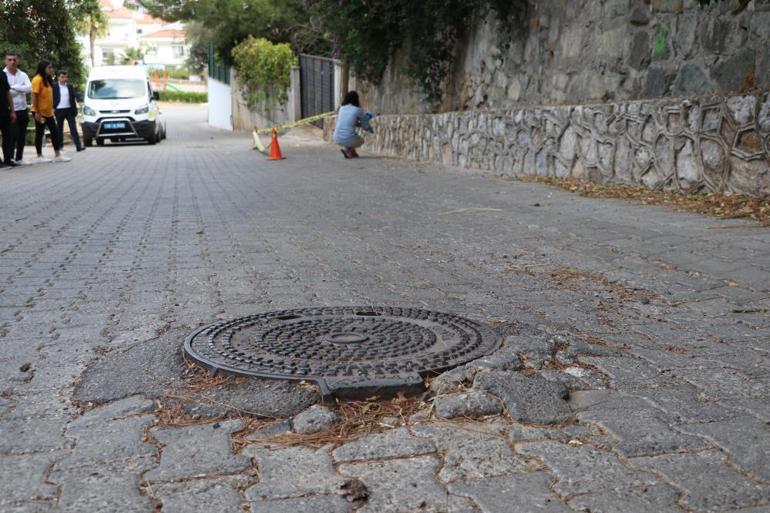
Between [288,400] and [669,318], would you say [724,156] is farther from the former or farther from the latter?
[288,400]

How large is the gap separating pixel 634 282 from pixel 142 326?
2.85 meters

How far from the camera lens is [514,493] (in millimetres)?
2199

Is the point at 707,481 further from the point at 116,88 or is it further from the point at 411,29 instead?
the point at 116,88

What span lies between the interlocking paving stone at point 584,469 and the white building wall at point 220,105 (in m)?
36.8

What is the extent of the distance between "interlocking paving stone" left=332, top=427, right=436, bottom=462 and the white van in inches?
884

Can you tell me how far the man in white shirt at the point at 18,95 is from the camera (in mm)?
13453

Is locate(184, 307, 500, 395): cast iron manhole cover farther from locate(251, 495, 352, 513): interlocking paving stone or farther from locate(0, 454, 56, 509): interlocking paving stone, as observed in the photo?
locate(0, 454, 56, 509): interlocking paving stone

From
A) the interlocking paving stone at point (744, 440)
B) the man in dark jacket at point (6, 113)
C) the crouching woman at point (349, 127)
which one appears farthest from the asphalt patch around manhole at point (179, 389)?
the crouching woman at point (349, 127)

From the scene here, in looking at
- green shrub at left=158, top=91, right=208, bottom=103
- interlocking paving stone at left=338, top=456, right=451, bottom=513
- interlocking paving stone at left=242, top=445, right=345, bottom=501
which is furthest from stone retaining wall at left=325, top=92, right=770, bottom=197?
green shrub at left=158, top=91, right=208, bottom=103

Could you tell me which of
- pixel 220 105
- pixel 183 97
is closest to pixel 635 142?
pixel 220 105

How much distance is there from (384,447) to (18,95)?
13.4 meters

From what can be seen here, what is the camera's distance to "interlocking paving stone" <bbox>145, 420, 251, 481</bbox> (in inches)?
92.3

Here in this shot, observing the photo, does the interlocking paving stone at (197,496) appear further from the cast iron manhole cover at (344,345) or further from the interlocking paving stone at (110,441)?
the cast iron manhole cover at (344,345)

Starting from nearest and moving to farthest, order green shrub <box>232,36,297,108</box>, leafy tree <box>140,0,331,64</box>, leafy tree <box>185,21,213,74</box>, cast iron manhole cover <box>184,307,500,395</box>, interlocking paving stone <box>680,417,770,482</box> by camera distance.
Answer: interlocking paving stone <box>680,417,770,482</box> → cast iron manhole cover <box>184,307,500,395</box> → leafy tree <box>140,0,331,64</box> → green shrub <box>232,36,297,108</box> → leafy tree <box>185,21,213,74</box>
